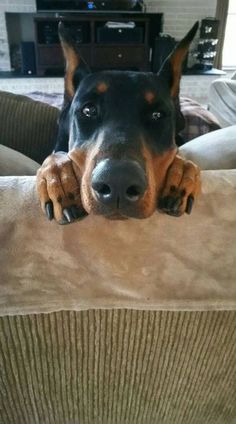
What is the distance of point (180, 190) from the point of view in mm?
782

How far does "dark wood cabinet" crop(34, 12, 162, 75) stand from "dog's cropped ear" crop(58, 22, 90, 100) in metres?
3.88

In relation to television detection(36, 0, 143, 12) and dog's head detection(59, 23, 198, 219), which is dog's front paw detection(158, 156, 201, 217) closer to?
dog's head detection(59, 23, 198, 219)

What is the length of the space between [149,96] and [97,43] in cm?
437

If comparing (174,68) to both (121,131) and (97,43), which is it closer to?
(121,131)

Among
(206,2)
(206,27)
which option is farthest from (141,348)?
(206,2)

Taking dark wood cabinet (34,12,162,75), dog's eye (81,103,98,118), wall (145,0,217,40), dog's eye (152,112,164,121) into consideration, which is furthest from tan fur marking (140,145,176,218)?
wall (145,0,217,40)

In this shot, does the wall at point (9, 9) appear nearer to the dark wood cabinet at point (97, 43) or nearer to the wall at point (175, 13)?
the wall at point (175, 13)

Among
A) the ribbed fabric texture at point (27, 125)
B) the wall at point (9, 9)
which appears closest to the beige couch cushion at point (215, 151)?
the ribbed fabric texture at point (27, 125)

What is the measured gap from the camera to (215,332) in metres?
0.94

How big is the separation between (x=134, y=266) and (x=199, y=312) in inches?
8.6

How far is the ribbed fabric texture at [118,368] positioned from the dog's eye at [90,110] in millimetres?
516

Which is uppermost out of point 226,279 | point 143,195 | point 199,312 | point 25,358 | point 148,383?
point 143,195

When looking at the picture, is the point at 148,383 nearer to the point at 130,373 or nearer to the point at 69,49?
the point at 130,373

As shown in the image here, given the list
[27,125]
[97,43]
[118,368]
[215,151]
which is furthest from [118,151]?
[97,43]
